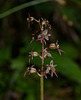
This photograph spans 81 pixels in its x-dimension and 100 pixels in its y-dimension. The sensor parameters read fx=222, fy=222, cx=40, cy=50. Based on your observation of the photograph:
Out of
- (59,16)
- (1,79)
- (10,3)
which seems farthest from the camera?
(59,16)

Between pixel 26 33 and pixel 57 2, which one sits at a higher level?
pixel 57 2

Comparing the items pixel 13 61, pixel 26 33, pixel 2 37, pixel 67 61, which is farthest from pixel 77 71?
pixel 2 37

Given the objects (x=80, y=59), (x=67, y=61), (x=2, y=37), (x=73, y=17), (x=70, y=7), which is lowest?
(x=67, y=61)

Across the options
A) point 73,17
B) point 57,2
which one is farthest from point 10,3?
point 73,17

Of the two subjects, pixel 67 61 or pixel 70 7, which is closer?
pixel 67 61

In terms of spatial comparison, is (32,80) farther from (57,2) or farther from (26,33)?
(57,2)

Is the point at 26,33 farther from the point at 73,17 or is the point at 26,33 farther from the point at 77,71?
the point at 77,71

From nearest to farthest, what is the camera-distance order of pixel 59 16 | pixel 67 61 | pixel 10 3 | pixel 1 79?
1. pixel 1 79
2. pixel 67 61
3. pixel 10 3
4. pixel 59 16
